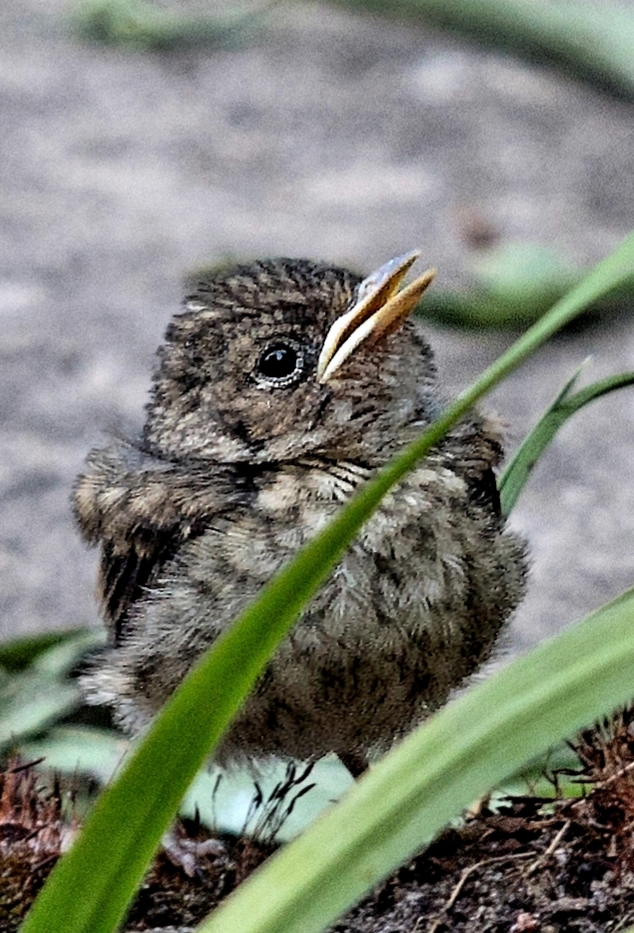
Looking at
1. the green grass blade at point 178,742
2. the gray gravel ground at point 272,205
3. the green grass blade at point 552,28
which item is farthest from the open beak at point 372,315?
the green grass blade at point 552,28

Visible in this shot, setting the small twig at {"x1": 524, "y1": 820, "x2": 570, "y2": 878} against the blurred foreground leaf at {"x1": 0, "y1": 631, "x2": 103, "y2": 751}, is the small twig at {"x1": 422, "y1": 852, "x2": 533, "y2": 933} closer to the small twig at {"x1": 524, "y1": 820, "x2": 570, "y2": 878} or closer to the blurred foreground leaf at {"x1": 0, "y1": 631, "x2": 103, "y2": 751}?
the small twig at {"x1": 524, "y1": 820, "x2": 570, "y2": 878}

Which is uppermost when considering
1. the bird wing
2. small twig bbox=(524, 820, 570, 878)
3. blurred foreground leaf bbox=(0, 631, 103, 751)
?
blurred foreground leaf bbox=(0, 631, 103, 751)

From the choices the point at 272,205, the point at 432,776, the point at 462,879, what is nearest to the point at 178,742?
the point at 432,776

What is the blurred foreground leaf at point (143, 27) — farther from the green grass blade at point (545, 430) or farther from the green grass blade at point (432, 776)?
the green grass blade at point (432, 776)

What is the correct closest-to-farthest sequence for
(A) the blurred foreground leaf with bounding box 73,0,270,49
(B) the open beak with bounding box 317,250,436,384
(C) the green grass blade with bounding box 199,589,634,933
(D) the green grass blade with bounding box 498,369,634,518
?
(C) the green grass blade with bounding box 199,589,634,933, (D) the green grass blade with bounding box 498,369,634,518, (B) the open beak with bounding box 317,250,436,384, (A) the blurred foreground leaf with bounding box 73,0,270,49

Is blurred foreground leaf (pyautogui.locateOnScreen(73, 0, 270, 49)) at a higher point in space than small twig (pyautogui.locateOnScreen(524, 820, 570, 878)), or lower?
higher

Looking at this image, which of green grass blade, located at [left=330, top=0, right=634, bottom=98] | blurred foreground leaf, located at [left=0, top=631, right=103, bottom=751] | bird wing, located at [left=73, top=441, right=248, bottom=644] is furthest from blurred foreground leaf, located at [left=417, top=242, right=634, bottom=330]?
bird wing, located at [left=73, top=441, right=248, bottom=644]

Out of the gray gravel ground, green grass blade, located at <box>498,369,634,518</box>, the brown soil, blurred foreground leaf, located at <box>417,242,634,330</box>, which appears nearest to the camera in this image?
the brown soil
